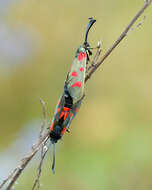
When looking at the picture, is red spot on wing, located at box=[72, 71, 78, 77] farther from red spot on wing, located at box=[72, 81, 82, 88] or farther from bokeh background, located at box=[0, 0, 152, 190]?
bokeh background, located at box=[0, 0, 152, 190]

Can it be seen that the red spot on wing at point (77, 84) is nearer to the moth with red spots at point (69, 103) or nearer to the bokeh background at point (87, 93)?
the moth with red spots at point (69, 103)

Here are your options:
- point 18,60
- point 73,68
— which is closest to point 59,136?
point 73,68

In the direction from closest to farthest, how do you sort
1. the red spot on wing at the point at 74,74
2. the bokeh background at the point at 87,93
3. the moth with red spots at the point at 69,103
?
the moth with red spots at the point at 69,103 < the red spot on wing at the point at 74,74 < the bokeh background at the point at 87,93

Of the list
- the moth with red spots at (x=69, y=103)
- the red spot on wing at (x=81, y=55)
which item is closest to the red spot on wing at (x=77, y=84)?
the moth with red spots at (x=69, y=103)

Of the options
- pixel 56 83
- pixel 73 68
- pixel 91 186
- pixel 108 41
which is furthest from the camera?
pixel 108 41

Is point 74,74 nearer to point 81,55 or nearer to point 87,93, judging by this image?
point 81,55

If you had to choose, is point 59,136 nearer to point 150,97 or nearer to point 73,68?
point 73,68

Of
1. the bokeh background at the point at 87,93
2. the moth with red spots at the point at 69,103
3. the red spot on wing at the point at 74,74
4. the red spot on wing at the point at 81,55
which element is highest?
the bokeh background at the point at 87,93

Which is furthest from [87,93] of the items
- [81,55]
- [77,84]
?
[77,84]
